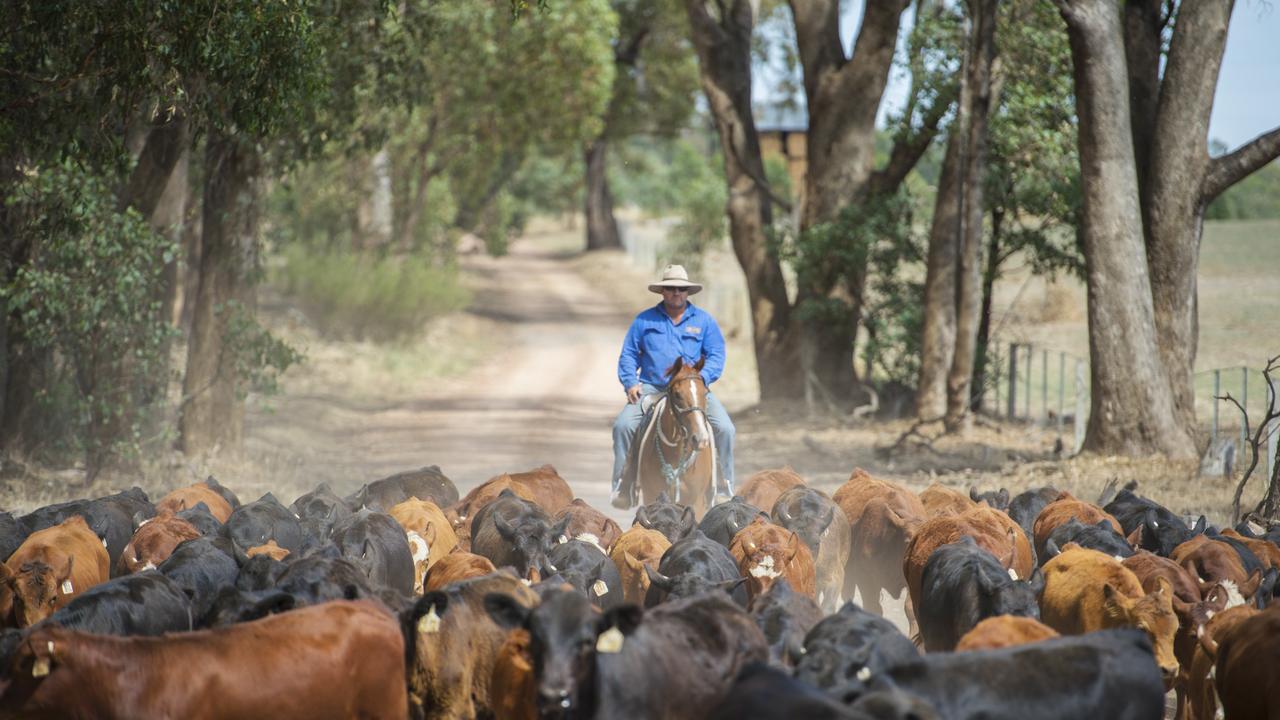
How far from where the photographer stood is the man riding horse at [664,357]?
535 inches

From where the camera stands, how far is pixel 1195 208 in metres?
17.8

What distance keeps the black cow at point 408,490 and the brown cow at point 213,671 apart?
5286mm

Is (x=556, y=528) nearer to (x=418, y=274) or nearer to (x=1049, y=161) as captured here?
(x=1049, y=161)

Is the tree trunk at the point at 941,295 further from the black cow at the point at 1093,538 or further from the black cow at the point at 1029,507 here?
the black cow at the point at 1093,538

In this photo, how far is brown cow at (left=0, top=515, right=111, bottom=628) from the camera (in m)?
8.70

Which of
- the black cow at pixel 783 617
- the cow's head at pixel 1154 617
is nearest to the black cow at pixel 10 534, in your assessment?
the black cow at pixel 783 617

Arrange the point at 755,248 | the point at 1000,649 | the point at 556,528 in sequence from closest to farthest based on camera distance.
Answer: the point at 1000,649 < the point at 556,528 < the point at 755,248

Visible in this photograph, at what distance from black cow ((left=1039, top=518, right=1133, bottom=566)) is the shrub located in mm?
24679

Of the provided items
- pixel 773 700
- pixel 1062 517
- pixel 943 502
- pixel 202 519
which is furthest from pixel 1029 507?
pixel 773 700

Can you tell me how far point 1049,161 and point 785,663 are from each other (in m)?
15.9

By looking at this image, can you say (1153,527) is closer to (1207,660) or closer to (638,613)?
(1207,660)

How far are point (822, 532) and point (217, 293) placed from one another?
1007 centimetres

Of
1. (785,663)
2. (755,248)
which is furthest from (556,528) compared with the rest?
(755,248)

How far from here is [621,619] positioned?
6785mm
